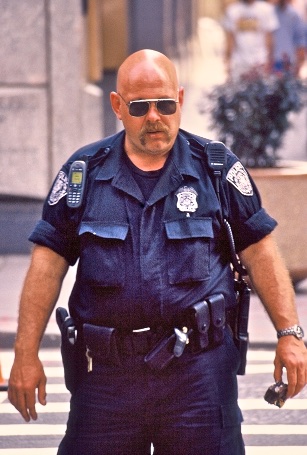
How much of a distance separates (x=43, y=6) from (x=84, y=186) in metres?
8.79

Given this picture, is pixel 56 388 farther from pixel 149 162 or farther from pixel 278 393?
pixel 149 162

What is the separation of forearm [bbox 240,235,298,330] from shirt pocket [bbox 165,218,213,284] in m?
0.21

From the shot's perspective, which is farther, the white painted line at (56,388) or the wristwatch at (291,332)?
the white painted line at (56,388)

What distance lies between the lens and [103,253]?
13.5 feet

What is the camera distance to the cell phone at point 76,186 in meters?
4.18

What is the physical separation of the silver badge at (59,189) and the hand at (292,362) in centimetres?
85

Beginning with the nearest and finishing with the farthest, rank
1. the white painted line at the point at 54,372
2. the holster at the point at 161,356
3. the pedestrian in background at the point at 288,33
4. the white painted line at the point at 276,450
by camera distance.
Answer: the holster at the point at 161,356 < the white painted line at the point at 276,450 < the white painted line at the point at 54,372 < the pedestrian in background at the point at 288,33

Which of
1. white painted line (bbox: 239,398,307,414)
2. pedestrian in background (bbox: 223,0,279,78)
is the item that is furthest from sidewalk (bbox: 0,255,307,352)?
pedestrian in background (bbox: 223,0,279,78)

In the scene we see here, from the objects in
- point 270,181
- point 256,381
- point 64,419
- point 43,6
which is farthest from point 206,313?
point 43,6

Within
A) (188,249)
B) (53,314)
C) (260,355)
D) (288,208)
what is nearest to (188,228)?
(188,249)

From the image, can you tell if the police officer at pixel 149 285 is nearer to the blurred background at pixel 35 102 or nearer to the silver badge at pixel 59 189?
the silver badge at pixel 59 189

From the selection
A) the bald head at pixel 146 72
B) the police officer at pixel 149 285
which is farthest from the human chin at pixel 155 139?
the bald head at pixel 146 72

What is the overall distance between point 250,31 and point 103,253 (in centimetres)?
1328

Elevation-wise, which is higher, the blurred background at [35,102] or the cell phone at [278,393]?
the cell phone at [278,393]
